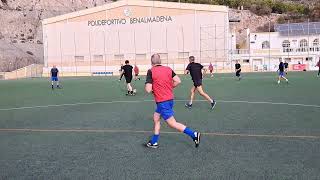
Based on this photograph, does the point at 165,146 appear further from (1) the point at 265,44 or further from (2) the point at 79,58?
(1) the point at 265,44

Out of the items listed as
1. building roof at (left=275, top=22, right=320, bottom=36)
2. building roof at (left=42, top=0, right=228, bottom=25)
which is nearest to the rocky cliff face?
building roof at (left=42, top=0, right=228, bottom=25)

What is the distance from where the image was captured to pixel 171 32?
61125mm

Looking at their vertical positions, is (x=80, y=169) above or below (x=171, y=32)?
below

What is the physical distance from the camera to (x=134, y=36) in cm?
6297

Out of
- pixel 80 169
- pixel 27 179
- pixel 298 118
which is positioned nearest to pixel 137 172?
pixel 80 169

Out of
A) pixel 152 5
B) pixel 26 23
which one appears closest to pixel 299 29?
pixel 152 5

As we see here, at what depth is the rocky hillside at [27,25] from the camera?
76.2 meters

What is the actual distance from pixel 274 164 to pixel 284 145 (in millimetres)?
1463

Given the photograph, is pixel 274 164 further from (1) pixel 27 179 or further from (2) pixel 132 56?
(2) pixel 132 56

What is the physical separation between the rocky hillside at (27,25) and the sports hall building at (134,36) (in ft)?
40.3

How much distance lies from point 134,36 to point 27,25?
146ft

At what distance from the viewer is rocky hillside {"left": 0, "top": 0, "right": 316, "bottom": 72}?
250ft

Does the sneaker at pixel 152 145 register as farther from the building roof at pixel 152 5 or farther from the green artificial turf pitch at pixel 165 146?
the building roof at pixel 152 5

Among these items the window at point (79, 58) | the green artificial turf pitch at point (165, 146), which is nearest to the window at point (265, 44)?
the window at point (79, 58)
